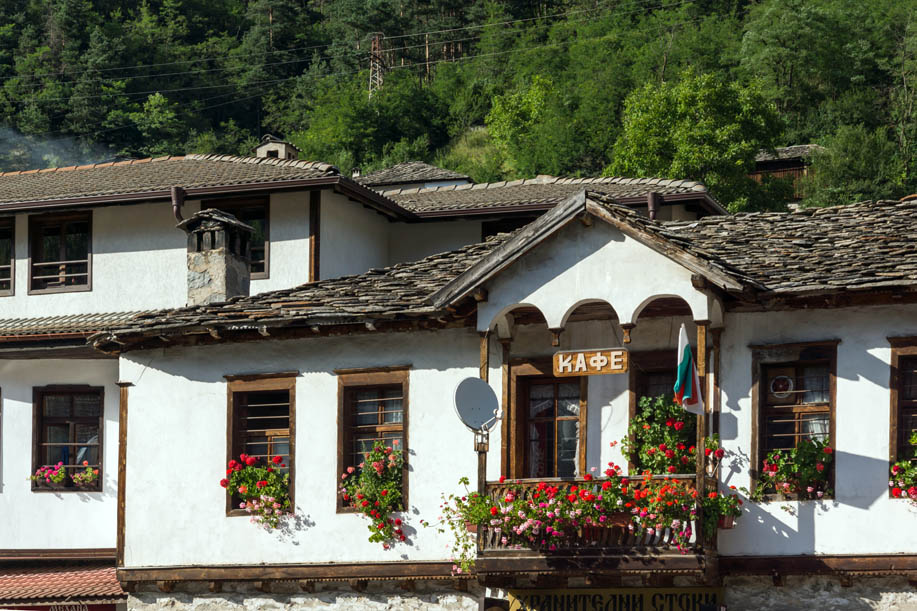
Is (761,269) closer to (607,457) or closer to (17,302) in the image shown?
(607,457)

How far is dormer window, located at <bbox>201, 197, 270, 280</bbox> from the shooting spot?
2770 centimetres

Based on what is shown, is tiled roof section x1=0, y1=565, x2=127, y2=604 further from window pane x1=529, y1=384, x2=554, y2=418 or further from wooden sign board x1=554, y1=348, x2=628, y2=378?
wooden sign board x1=554, y1=348, x2=628, y2=378

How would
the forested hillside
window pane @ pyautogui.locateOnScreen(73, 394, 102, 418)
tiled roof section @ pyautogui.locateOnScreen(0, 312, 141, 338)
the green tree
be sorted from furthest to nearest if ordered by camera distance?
the forested hillside < the green tree < tiled roof section @ pyautogui.locateOnScreen(0, 312, 141, 338) < window pane @ pyautogui.locateOnScreen(73, 394, 102, 418)

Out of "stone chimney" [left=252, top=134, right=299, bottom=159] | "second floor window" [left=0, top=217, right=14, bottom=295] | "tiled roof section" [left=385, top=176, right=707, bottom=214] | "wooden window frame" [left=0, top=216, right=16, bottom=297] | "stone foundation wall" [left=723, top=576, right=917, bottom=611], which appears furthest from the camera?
"stone chimney" [left=252, top=134, right=299, bottom=159]

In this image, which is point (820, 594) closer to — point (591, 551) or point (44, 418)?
point (591, 551)

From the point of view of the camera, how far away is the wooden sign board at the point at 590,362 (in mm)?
18156

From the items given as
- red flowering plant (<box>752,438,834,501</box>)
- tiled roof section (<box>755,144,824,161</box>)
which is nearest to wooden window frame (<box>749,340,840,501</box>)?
red flowering plant (<box>752,438,834,501</box>)

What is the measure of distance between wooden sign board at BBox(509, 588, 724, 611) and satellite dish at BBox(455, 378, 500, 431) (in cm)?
223

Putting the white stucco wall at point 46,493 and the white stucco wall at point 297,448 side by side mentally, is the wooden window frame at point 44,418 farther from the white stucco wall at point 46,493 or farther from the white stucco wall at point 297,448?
the white stucco wall at point 297,448

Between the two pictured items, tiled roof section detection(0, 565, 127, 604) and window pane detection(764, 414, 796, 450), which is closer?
window pane detection(764, 414, 796, 450)

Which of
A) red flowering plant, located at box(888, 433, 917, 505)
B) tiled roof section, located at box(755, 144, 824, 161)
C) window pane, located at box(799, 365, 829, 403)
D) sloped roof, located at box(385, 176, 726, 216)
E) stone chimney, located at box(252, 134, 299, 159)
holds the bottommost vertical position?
red flowering plant, located at box(888, 433, 917, 505)

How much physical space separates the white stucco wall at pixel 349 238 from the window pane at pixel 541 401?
27.2 ft

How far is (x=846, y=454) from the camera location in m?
17.6

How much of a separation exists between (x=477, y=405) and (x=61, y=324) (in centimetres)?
1123
